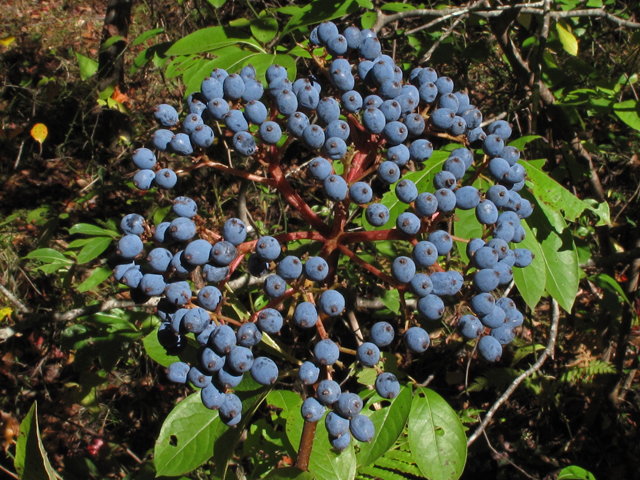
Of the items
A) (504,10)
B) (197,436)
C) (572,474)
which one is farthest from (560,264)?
(197,436)

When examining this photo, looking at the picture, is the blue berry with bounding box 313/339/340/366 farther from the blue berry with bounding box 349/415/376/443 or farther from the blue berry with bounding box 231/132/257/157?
the blue berry with bounding box 231/132/257/157

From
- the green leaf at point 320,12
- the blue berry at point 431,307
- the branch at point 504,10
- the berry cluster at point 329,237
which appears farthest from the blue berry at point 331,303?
the branch at point 504,10

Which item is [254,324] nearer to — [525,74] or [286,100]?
[286,100]

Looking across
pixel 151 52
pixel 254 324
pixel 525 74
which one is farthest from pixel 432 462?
pixel 151 52

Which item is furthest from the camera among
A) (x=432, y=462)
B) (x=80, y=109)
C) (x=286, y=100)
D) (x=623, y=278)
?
(x=80, y=109)

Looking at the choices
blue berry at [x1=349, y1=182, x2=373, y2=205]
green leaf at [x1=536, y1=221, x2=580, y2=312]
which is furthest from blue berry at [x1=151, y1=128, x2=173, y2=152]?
green leaf at [x1=536, y1=221, x2=580, y2=312]

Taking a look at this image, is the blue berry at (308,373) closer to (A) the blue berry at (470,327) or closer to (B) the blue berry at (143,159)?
(A) the blue berry at (470,327)

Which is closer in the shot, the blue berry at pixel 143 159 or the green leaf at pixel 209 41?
the blue berry at pixel 143 159
